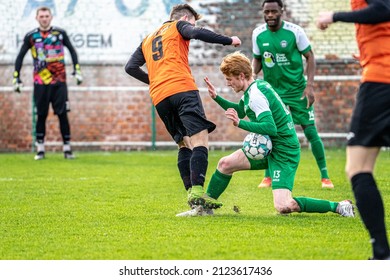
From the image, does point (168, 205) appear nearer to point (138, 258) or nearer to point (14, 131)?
point (138, 258)

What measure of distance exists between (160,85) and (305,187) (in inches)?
127

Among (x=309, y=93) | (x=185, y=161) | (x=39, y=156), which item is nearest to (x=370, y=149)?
(x=185, y=161)

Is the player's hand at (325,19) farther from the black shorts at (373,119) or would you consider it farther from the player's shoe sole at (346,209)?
the player's shoe sole at (346,209)

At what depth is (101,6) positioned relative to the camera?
20016 millimetres

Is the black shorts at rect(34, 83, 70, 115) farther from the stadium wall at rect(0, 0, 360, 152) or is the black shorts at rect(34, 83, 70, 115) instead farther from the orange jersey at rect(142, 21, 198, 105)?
the orange jersey at rect(142, 21, 198, 105)

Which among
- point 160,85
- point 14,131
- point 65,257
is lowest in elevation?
point 14,131

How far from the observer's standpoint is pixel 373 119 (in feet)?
18.5

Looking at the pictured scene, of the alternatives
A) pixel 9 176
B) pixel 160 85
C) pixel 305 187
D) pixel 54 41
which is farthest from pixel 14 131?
pixel 160 85

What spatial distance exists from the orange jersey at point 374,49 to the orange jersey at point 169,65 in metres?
A: 2.84

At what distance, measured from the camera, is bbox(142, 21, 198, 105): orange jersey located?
8.59 meters

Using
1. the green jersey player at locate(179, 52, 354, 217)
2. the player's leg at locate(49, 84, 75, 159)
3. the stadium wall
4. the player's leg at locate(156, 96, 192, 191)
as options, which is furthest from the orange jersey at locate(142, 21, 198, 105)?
the stadium wall

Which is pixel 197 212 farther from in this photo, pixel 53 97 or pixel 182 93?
pixel 53 97

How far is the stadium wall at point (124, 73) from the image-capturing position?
64.2ft

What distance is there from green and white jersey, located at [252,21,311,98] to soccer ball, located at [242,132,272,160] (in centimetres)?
304
